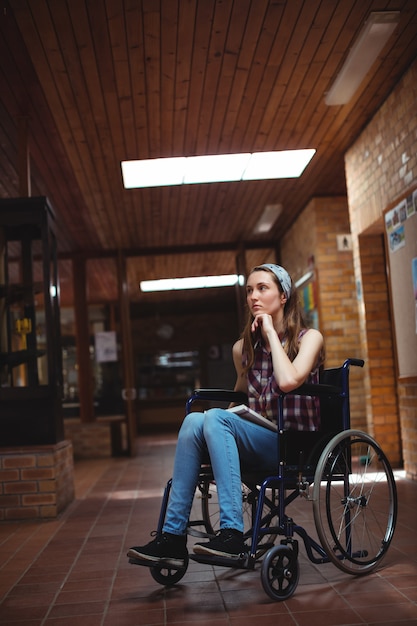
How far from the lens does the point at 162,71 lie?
4.32 m

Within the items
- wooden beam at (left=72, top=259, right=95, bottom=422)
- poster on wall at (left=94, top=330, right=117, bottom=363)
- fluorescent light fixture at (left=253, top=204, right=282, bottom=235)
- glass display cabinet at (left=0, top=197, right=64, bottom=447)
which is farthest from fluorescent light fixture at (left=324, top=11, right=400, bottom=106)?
poster on wall at (left=94, top=330, right=117, bottom=363)

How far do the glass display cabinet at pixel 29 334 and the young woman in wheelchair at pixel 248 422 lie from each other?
225cm

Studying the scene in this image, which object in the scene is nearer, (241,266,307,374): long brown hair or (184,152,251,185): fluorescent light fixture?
(241,266,307,374): long brown hair

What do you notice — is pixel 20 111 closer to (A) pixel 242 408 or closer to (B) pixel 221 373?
(A) pixel 242 408

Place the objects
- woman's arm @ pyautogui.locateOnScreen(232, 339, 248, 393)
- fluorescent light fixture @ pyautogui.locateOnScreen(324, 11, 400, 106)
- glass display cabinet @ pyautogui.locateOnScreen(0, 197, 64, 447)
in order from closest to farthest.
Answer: woman's arm @ pyautogui.locateOnScreen(232, 339, 248, 393) → fluorescent light fixture @ pyautogui.locateOnScreen(324, 11, 400, 106) → glass display cabinet @ pyautogui.locateOnScreen(0, 197, 64, 447)

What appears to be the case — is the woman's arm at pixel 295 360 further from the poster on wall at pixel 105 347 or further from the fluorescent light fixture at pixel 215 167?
the poster on wall at pixel 105 347

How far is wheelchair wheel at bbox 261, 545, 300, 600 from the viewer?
217 centimetres

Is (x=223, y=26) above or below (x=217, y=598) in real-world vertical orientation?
above

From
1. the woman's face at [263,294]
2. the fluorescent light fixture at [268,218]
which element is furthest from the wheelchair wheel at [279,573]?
the fluorescent light fixture at [268,218]

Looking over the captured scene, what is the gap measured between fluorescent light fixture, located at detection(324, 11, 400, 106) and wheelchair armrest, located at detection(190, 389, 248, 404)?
7.90 ft

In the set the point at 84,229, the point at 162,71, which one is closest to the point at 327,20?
the point at 162,71

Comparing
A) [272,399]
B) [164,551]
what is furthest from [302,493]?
[164,551]

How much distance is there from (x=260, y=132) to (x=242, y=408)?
3478 millimetres

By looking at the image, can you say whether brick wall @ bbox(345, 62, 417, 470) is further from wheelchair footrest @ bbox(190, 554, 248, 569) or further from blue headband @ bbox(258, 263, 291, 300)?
wheelchair footrest @ bbox(190, 554, 248, 569)
